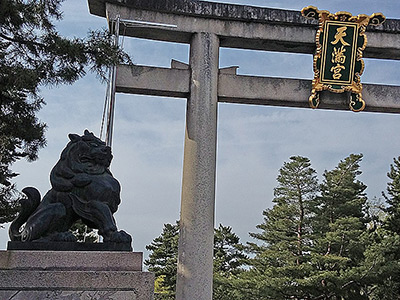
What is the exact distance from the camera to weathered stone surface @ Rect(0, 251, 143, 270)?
3.12 meters

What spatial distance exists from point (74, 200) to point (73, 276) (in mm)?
562

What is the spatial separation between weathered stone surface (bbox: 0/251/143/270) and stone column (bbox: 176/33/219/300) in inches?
126

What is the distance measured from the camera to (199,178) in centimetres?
650


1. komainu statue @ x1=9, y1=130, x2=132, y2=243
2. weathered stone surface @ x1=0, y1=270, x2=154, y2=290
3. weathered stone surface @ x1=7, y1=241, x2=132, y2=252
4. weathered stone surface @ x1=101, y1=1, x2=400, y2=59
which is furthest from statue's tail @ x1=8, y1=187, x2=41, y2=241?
weathered stone surface @ x1=101, y1=1, x2=400, y2=59

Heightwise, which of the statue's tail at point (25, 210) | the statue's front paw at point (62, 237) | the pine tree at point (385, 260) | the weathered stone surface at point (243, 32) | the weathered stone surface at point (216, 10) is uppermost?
the weathered stone surface at point (216, 10)

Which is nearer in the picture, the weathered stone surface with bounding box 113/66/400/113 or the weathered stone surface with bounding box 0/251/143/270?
the weathered stone surface with bounding box 0/251/143/270

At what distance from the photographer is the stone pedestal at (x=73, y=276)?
10.0 feet

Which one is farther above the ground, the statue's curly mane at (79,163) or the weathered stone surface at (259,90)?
the weathered stone surface at (259,90)

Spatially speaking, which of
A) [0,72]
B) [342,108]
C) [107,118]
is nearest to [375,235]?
[342,108]

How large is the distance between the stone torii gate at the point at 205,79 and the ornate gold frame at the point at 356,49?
0.39 feet

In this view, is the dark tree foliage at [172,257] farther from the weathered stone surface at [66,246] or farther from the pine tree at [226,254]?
the weathered stone surface at [66,246]

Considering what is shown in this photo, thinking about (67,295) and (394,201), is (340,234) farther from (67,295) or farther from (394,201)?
(67,295)

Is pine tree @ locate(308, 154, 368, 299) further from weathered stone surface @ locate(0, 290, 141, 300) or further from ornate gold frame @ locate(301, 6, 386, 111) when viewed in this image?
weathered stone surface @ locate(0, 290, 141, 300)

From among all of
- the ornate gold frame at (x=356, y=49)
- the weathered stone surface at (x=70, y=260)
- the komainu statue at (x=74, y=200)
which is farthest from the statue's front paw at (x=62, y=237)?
the ornate gold frame at (x=356, y=49)
